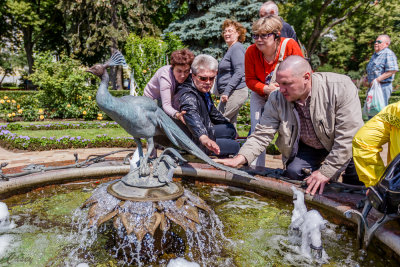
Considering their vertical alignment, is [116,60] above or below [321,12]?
below

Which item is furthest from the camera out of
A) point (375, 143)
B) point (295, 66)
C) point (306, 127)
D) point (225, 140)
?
point (225, 140)

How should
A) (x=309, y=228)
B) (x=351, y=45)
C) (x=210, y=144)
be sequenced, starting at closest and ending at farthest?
(x=309, y=228), (x=210, y=144), (x=351, y=45)

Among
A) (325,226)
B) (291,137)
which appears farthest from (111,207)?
(291,137)

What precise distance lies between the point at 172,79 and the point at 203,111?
1.59 feet

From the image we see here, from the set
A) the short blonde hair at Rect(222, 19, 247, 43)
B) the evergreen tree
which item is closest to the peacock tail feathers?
the short blonde hair at Rect(222, 19, 247, 43)

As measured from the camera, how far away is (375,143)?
2.16 m

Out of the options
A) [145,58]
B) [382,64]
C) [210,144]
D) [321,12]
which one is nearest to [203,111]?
[210,144]

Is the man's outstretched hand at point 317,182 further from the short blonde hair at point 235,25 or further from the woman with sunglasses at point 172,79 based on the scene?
the short blonde hair at point 235,25

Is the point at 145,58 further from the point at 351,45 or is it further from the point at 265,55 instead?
the point at 351,45

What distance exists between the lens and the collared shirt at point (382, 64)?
6.21 metres

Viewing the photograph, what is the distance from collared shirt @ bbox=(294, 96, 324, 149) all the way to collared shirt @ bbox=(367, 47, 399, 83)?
430 centimetres

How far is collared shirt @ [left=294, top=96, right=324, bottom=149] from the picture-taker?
2.87 m

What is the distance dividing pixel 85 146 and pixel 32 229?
4.23 m

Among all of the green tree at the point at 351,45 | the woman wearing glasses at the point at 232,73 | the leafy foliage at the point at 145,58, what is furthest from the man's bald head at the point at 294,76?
the green tree at the point at 351,45
